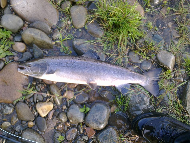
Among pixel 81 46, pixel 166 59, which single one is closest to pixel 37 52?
pixel 81 46

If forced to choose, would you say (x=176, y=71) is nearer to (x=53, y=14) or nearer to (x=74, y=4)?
(x=74, y=4)

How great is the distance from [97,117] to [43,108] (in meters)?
1.44

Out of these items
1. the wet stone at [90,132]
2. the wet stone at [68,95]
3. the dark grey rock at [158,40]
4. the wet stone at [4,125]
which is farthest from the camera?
the dark grey rock at [158,40]

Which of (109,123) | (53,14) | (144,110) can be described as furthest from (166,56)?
(53,14)

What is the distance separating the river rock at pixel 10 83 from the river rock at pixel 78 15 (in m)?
2.01

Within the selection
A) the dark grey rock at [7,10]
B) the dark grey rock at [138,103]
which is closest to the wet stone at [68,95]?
the dark grey rock at [138,103]

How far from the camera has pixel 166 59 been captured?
461 centimetres

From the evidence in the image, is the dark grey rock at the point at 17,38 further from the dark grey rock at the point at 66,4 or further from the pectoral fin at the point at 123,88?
the pectoral fin at the point at 123,88

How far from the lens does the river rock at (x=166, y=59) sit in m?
4.59

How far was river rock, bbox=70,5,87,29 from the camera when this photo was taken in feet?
14.8

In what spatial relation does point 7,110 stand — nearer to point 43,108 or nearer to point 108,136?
point 43,108

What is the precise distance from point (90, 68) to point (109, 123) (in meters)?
1.63

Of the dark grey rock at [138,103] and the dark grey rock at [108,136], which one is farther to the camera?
the dark grey rock at [138,103]

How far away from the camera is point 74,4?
4625 mm
